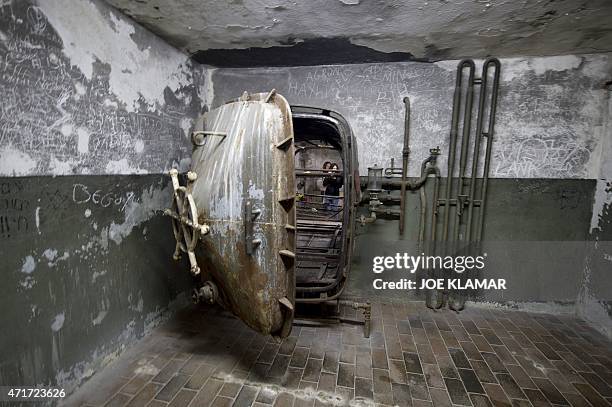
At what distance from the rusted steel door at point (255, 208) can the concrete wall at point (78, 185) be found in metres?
0.94

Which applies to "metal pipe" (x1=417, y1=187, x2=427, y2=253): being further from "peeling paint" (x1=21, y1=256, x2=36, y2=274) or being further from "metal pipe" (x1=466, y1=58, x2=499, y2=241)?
"peeling paint" (x1=21, y1=256, x2=36, y2=274)

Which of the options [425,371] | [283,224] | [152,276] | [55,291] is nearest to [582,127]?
[425,371]

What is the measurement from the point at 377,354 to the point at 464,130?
2719 millimetres

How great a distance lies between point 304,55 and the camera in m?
3.46

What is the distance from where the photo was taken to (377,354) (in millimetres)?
2758

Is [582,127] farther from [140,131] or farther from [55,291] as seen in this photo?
[55,291]

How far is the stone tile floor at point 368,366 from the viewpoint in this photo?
223 centimetres

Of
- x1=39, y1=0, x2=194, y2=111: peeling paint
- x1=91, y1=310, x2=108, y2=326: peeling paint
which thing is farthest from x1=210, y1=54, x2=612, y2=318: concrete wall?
x1=91, y1=310, x2=108, y2=326: peeling paint

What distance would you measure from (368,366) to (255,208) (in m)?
1.75

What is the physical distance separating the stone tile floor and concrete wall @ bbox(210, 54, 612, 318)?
2.24 ft

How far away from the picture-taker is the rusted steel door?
2.02 m

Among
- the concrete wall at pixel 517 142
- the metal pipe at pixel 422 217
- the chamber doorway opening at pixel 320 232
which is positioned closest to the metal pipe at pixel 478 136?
the concrete wall at pixel 517 142

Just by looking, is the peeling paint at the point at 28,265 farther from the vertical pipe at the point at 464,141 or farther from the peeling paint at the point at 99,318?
the vertical pipe at the point at 464,141

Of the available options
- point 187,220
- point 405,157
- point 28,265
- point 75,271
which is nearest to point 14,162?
point 28,265
